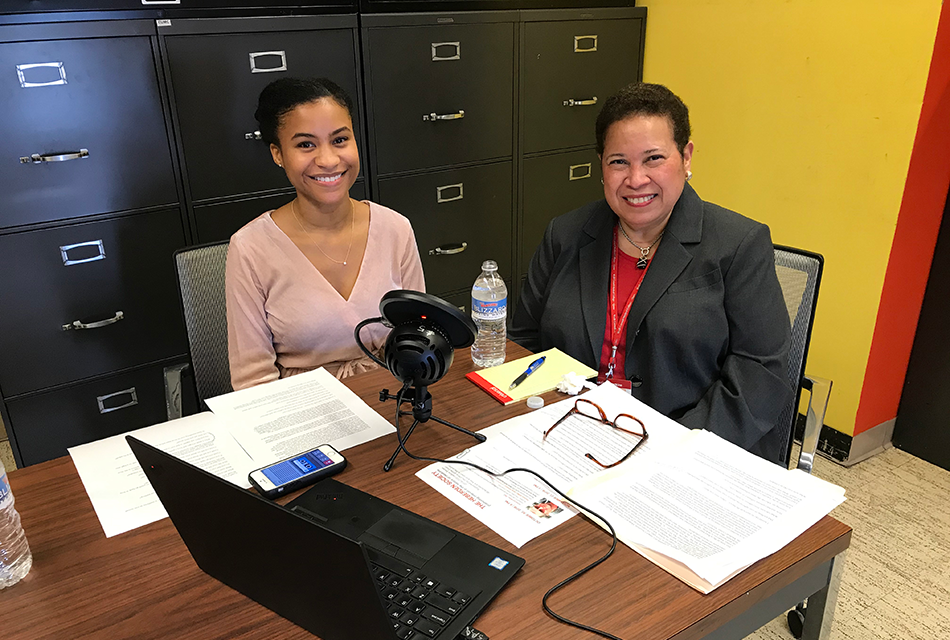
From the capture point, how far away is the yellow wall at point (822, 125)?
92.8 inches

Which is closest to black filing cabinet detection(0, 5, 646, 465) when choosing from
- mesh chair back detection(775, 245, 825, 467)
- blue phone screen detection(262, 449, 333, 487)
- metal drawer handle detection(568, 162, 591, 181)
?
metal drawer handle detection(568, 162, 591, 181)

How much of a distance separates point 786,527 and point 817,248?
1929 millimetres

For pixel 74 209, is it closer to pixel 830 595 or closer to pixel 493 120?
pixel 493 120

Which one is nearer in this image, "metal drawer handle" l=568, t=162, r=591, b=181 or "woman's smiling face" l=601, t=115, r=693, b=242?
"woman's smiling face" l=601, t=115, r=693, b=242

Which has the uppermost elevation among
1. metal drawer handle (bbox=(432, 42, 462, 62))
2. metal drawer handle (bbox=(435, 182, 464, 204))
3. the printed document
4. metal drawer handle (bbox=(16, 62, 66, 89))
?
metal drawer handle (bbox=(432, 42, 462, 62))

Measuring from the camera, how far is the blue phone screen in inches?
46.4

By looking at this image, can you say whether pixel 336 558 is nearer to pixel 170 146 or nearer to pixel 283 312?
pixel 283 312

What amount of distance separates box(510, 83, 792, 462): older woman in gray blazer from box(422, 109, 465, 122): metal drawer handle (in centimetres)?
124

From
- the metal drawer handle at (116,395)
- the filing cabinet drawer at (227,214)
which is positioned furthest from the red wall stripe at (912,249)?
the metal drawer handle at (116,395)

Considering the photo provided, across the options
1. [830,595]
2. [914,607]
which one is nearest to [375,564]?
[830,595]

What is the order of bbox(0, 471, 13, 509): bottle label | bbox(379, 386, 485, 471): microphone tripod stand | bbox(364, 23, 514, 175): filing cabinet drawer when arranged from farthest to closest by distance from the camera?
1. bbox(364, 23, 514, 175): filing cabinet drawer
2. bbox(379, 386, 485, 471): microphone tripod stand
3. bbox(0, 471, 13, 509): bottle label

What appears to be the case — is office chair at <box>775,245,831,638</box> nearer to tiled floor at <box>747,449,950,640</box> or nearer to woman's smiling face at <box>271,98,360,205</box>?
tiled floor at <box>747,449,950,640</box>

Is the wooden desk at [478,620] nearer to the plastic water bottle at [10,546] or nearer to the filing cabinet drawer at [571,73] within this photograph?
the plastic water bottle at [10,546]

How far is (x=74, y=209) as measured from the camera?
2322 mm
